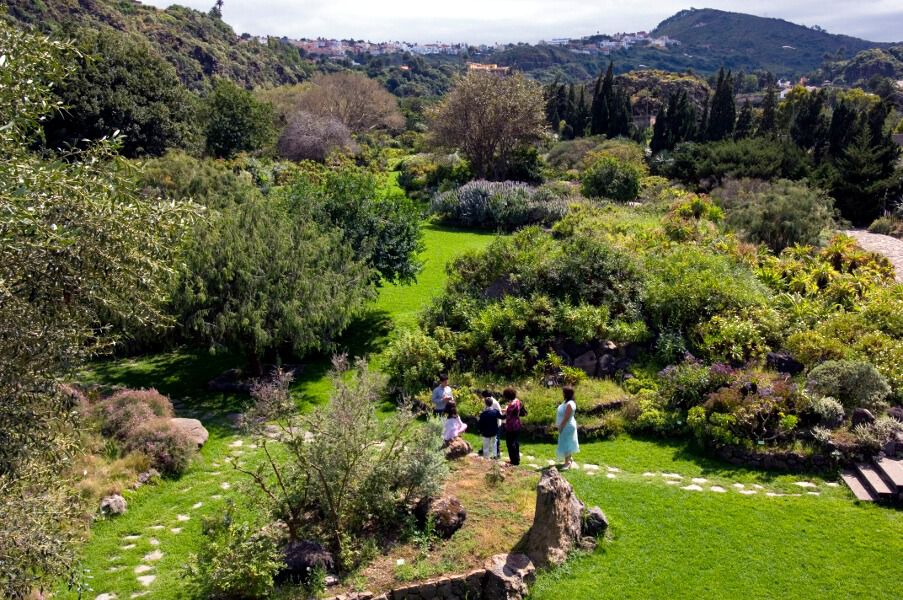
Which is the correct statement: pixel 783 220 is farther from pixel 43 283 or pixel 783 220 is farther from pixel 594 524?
pixel 43 283

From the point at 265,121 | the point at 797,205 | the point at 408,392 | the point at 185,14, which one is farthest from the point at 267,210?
the point at 185,14

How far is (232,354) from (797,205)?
19.3 metres

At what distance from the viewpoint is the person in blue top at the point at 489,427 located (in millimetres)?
10375

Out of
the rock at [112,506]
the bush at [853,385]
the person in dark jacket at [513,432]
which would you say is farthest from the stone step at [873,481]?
the rock at [112,506]

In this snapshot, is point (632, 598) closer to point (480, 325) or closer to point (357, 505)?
point (357, 505)

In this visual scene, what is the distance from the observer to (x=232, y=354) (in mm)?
16672

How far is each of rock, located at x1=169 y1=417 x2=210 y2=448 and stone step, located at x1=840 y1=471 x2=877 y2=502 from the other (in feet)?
35.7

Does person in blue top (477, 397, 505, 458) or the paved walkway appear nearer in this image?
person in blue top (477, 397, 505, 458)

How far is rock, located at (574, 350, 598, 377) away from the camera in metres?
13.8

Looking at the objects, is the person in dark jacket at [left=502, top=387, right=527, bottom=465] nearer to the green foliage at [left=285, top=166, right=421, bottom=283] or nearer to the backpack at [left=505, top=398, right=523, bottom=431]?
the backpack at [left=505, top=398, right=523, bottom=431]

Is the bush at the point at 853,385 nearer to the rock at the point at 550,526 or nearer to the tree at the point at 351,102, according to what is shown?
the rock at the point at 550,526

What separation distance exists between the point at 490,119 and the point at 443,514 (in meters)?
31.1

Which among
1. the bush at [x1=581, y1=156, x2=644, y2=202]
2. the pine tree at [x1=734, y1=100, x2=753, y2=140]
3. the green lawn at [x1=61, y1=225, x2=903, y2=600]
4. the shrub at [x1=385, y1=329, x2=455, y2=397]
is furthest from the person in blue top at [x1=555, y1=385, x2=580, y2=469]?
the pine tree at [x1=734, y1=100, x2=753, y2=140]

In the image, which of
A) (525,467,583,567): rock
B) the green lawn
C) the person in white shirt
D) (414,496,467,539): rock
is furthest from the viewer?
the person in white shirt
